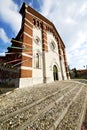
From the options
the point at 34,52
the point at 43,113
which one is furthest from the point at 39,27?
the point at 43,113

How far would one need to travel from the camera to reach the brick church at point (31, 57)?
1000cm

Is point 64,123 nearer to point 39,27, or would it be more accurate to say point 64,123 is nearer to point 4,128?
point 4,128

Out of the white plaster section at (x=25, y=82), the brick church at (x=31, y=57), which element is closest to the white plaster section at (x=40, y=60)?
the brick church at (x=31, y=57)

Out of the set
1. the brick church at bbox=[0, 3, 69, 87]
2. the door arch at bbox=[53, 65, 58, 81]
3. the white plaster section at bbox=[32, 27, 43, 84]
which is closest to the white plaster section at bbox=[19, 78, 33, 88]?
the brick church at bbox=[0, 3, 69, 87]

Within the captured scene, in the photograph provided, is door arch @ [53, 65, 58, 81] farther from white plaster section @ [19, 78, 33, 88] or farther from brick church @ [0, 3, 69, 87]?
white plaster section @ [19, 78, 33, 88]

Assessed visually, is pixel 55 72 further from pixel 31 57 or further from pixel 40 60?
pixel 31 57

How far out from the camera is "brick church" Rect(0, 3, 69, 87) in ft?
32.8

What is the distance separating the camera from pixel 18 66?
33.1 feet

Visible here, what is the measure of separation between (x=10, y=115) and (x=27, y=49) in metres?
8.82

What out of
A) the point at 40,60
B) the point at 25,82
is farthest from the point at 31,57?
the point at 25,82

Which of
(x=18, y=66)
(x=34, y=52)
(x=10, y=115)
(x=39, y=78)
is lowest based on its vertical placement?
(x=10, y=115)

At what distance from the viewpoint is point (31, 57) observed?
37.4ft

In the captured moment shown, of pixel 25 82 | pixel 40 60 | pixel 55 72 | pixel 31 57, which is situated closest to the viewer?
pixel 25 82

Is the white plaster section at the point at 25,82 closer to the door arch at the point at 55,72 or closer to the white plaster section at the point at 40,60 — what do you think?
the white plaster section at the point at 40,60
